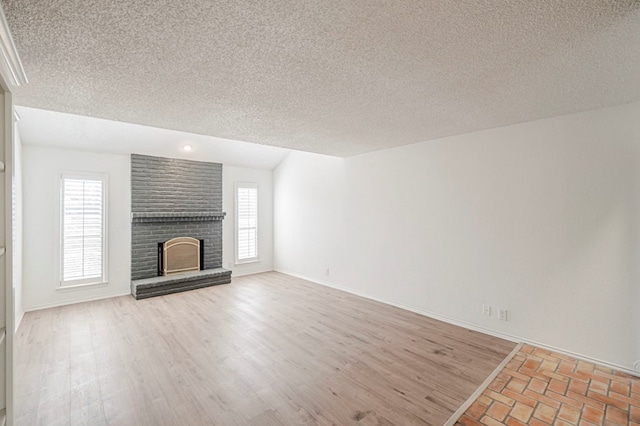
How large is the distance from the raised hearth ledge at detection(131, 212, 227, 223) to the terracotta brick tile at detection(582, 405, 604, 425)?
6075 millimetres

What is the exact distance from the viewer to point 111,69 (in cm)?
210

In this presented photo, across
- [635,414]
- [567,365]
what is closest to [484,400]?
[635,414]

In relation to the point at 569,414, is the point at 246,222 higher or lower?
higher

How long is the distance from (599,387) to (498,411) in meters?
1.08

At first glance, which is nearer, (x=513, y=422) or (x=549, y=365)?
(x=513, y=422)

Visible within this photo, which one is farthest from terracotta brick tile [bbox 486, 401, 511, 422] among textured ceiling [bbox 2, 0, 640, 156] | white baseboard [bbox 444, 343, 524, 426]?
textured ceiling [bbox 2, 0, 640, 156]

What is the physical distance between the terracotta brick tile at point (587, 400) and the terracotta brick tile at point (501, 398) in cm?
53

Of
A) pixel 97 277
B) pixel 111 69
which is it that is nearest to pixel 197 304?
pixel 97 277

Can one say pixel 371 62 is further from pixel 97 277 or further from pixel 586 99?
pixel 97 277

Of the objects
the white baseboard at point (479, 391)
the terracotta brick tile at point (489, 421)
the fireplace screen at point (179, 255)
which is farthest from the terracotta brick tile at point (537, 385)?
the fireplace screen at point (179, 255)

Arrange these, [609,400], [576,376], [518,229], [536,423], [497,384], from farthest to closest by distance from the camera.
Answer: [518,229] → [576,376] → [497,384] → [609,400] → [536,423]

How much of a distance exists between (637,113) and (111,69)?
4421 millimetres

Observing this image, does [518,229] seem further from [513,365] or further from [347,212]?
[347,212]

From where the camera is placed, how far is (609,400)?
238 centimetres
